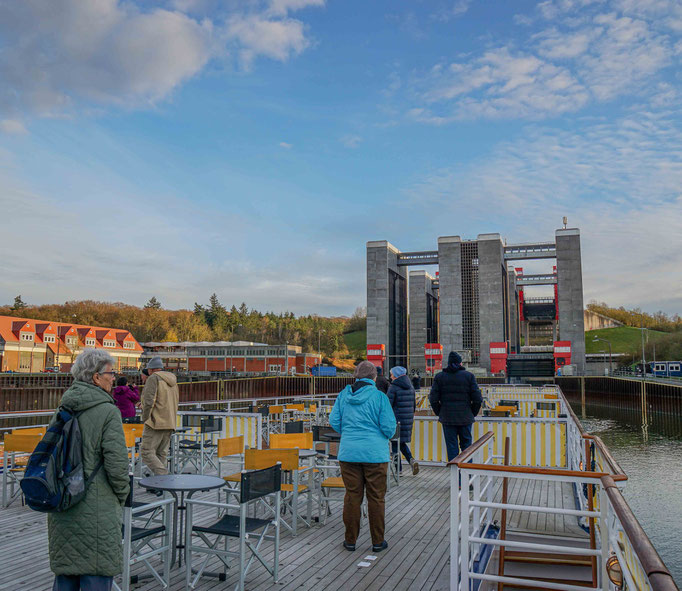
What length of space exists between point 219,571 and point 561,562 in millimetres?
2856

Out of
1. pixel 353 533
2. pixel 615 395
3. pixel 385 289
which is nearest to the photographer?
pixel 353 533

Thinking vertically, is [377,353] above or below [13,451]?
above

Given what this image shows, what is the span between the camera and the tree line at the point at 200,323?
383ft

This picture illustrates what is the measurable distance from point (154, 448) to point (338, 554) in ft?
9.95

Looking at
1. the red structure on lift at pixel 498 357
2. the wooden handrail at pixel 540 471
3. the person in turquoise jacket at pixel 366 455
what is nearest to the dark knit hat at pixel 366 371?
the person in turquoise jacket at pixel 366 455

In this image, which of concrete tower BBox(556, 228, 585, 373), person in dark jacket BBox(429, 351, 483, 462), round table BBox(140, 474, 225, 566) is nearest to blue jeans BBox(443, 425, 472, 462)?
person in dark jacket BBox(429, 351, 483, 462)

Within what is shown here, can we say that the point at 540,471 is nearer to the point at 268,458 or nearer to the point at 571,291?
the point at 268,458

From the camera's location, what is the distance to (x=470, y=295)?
217 feet

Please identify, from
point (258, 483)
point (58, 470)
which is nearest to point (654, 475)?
point (258, 483)

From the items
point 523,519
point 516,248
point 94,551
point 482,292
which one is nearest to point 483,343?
point 482,292

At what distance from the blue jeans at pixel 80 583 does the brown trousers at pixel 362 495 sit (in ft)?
9.38

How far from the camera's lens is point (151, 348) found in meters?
95.3

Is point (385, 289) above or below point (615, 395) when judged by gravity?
above

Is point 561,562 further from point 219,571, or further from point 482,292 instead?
point 482,292
